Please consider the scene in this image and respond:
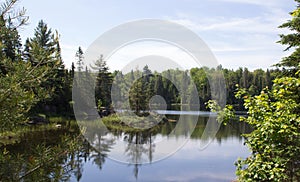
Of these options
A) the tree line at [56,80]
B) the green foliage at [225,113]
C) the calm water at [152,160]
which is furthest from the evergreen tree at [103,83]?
the green foliage at [225,113]

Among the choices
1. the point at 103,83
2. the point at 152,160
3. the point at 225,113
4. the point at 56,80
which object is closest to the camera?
the point at 225,113

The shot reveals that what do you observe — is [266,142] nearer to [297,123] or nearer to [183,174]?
[297,123]

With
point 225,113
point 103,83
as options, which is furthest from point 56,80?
point 103,83

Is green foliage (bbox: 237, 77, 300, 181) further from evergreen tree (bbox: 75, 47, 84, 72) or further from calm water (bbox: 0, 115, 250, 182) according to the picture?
evergreen tree (bbox: 75, 47, 84, 72)

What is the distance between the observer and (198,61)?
16734mm

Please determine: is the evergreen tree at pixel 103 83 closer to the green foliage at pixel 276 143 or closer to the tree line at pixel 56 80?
the tree line at pixel 56 80

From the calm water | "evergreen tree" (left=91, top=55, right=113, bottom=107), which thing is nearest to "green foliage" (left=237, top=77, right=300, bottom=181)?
the calm water

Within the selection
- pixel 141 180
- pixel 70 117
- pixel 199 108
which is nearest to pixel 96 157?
pixel 141 180

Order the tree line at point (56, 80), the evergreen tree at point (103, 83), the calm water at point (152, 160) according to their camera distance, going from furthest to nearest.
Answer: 1. the evergreen tree at point (103, 83)
2. the calm water at point (152, 160)
3. the tree line at point (56, 80)

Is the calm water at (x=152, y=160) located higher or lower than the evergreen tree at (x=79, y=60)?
lower

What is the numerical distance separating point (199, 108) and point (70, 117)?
108 feet

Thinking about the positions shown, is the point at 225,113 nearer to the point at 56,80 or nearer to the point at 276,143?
the point at 276,143

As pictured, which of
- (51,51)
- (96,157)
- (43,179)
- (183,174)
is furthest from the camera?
(96,157)

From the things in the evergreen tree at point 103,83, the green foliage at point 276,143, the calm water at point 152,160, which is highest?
the evergreen tree at point 103,83
